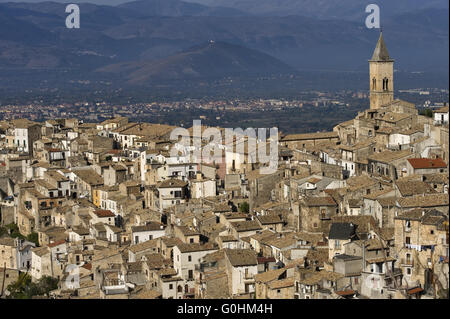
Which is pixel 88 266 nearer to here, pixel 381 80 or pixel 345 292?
pixel 345 292

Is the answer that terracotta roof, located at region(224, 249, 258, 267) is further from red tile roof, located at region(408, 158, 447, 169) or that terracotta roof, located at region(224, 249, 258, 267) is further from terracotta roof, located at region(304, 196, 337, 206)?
red tile roof, located at region(408, 158, 447, 169)

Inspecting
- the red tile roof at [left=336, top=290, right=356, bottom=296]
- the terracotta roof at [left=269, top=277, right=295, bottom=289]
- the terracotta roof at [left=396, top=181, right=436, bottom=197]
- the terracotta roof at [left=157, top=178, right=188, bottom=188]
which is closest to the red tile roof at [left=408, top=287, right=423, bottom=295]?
the red tile roof at [left=336, top=290, right=356, bottom=296]

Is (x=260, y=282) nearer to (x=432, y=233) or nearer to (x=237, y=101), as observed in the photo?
(x=432, y=233)

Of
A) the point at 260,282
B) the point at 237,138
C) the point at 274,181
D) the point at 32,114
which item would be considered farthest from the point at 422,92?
the point at 260,282

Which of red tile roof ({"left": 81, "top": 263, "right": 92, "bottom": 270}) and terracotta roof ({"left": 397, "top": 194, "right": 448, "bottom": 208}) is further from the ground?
terracotta roof ({"left": 397, "top": 194, "right": 448, "bottom": 208})

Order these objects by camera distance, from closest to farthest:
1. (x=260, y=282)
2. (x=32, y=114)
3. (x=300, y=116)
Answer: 1. (x=260, y=282)
2. (x=32, y=114)
3. (x=300, y=116)

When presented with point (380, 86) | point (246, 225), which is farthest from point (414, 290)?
point (380, 86)
